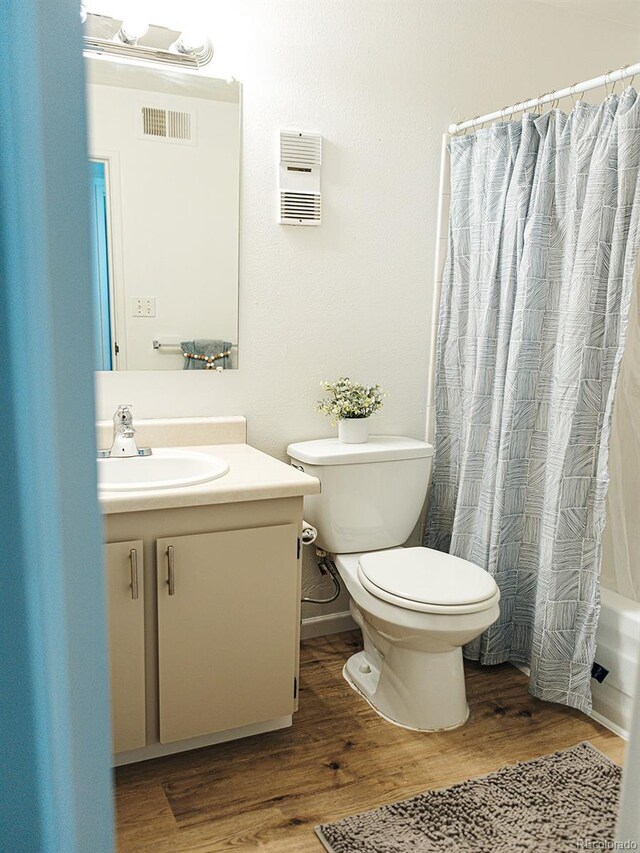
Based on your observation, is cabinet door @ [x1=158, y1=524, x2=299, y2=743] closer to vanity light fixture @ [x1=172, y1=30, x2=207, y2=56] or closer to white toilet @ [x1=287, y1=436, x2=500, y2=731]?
white toilet @ [x1=287, y1=436, x2=500, y2=731]

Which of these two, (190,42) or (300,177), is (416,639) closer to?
(300,177)

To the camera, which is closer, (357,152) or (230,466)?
(230,466)

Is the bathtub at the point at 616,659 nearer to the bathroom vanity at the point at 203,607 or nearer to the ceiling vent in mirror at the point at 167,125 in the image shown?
the bathroom vanity at the point at 203,607

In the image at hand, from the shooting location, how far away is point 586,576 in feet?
6.95

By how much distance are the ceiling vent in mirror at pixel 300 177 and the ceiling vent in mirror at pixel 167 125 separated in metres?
0.30

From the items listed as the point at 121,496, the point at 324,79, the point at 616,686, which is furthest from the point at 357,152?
the point at 616,686

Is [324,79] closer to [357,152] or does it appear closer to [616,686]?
[357,152]

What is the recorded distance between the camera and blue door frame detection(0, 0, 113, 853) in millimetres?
347

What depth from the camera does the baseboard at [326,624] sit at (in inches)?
103

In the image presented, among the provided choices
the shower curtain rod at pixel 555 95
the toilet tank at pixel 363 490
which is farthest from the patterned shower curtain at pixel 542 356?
the toilet tank at pixel 363 490

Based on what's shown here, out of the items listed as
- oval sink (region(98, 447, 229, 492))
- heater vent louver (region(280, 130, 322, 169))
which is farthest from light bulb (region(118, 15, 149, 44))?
oval sink (region(98, 447, 229, 492))

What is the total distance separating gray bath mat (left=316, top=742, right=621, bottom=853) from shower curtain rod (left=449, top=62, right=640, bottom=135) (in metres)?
1.82

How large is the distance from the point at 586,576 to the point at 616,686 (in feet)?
1.07

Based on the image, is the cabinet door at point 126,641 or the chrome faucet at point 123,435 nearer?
the cabinet door at point 126,641
